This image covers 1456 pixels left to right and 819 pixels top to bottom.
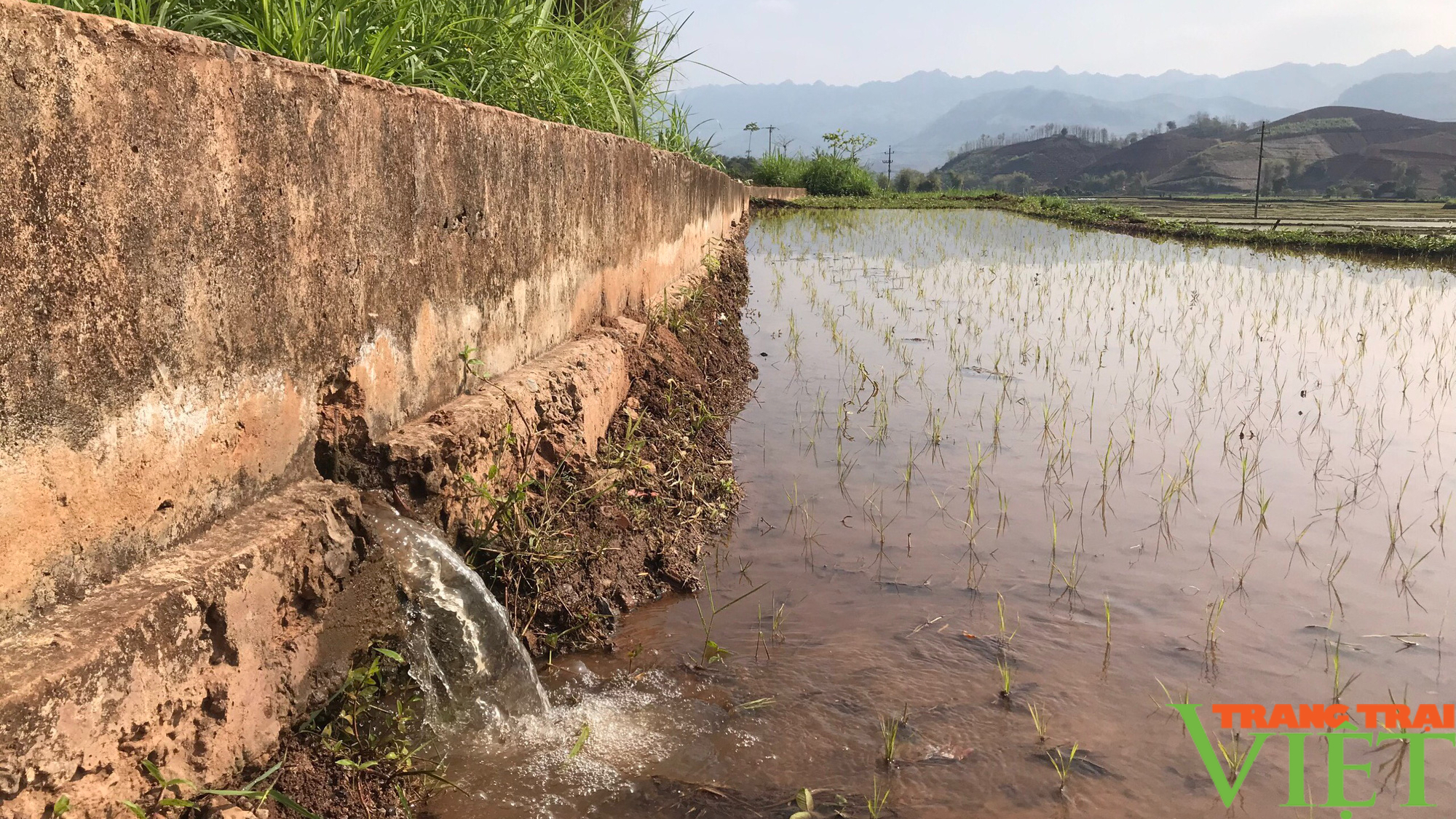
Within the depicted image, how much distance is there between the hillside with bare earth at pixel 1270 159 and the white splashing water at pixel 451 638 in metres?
49.8

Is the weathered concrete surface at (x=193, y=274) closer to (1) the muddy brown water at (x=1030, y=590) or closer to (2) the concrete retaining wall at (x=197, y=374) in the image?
(2) the concrete retaining wall at (x=197, y=374)

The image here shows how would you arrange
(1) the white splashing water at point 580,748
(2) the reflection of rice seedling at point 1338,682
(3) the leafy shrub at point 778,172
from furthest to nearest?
1. (3) the leafy shrub at point 778,172
2. (2) the reflection of rice seedling at point 1338,682
3. (1) the white splashing water at point 580,748

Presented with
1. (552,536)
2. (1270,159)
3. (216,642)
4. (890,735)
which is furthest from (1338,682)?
(1270,159)

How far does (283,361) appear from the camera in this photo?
1.64 metres

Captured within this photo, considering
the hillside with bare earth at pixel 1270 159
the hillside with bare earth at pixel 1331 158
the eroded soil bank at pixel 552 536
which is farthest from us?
the hillside with bare earth at pixel 1270 159

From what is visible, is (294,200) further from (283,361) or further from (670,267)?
(670,267)

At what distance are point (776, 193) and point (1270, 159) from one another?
56.5 meters

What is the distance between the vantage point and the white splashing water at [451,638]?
1.82 m

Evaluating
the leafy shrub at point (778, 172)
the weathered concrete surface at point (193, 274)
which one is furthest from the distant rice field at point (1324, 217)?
the weathered concrete surface at point (193, 274)

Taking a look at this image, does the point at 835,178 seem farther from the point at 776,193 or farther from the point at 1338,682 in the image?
the point at 1338,682

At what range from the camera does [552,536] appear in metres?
2.31

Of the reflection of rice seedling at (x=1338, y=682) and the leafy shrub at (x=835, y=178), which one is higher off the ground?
the leafy shrub at (x=835, y=178)

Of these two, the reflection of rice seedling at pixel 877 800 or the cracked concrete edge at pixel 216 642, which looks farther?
the reflection of rice seedling at pixel 877 800

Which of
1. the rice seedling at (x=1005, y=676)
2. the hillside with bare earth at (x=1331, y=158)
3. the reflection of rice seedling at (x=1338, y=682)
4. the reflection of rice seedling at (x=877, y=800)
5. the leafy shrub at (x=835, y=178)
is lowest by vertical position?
the reflection of rice seedling at (x=877, y=800)
